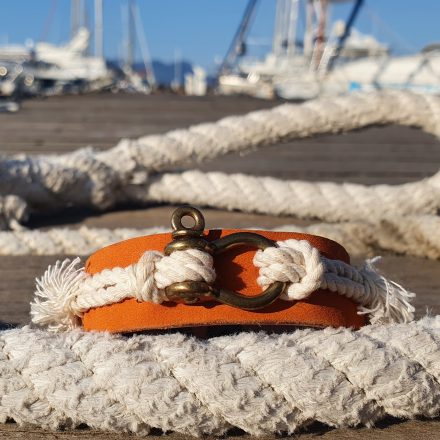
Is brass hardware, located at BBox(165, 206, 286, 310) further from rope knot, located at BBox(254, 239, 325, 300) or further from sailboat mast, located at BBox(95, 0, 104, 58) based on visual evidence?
sailboat mast, located at BBox(95, 0, 104, 58)

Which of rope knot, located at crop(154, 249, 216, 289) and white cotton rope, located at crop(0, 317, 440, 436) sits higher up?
rope knot, located at crop(154, 249, 216, 289)

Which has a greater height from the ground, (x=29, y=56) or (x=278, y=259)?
(x=29, y=56)

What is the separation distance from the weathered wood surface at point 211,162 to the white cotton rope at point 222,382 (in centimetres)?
3

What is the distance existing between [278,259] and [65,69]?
71.0 ft

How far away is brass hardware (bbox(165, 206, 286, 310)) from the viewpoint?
0.75 metres

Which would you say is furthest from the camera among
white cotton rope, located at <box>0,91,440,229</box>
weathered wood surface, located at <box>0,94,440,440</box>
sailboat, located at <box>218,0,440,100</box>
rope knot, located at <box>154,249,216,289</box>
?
sailboat, located at <box>218,0,440,100</box>

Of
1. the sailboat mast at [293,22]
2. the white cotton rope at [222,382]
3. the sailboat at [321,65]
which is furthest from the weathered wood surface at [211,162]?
the sailboat mast at [293,22]

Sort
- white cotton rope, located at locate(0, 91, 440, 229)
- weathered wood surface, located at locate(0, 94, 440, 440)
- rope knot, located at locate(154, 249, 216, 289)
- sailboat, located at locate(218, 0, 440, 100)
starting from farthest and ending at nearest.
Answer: sailboat, located at locate(218, 0, 440, 100), white cotton rope, located at locate(0, 91, 440, 229), weathered wood surface, located at locate(0, 94, 440, 440), rope knot, located at locate(154, 249, 216, 289)

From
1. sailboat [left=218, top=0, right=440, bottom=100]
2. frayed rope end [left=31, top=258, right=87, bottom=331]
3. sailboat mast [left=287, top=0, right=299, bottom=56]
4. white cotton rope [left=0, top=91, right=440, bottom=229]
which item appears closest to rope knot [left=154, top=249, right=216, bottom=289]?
frayed rope end [left=31, top=258, right=87, bottom=331]

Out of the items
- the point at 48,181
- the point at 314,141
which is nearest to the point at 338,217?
the point at 48,181

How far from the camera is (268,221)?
1970mm

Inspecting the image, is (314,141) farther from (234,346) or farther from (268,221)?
(234,346)

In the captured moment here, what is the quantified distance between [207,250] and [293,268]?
0.31 ft

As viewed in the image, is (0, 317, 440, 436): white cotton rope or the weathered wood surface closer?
(0, 317, 440, 436): white cotton rope
